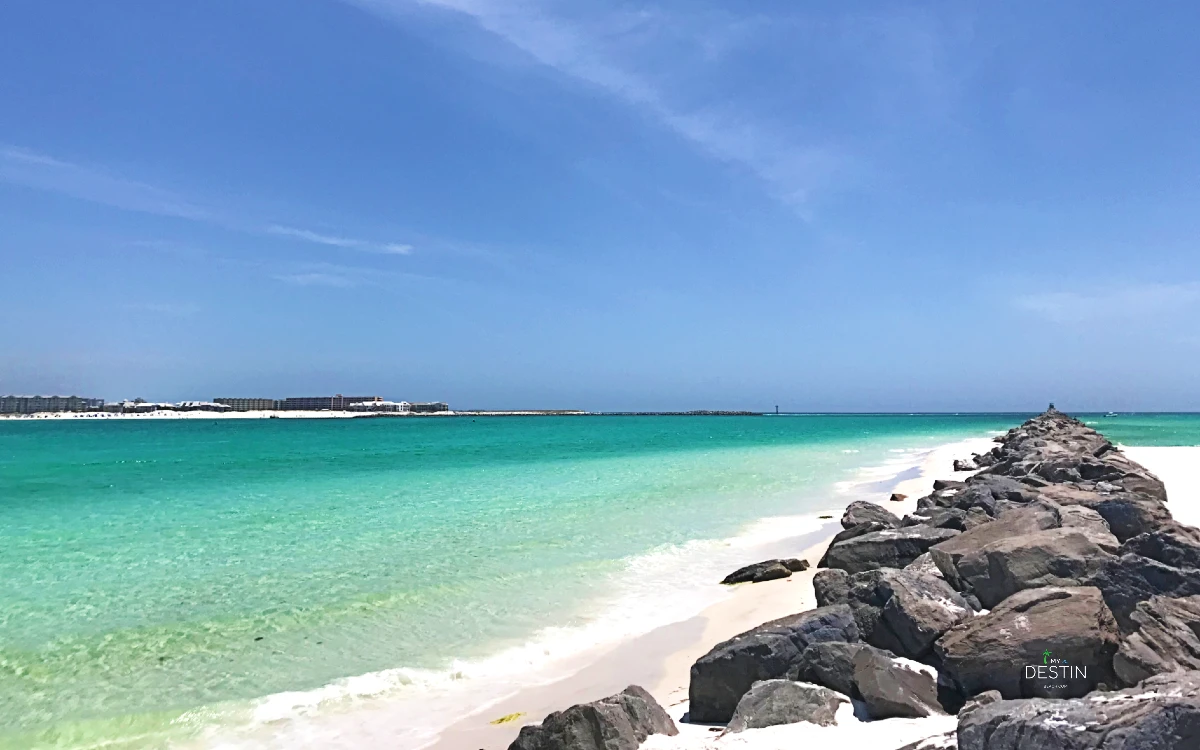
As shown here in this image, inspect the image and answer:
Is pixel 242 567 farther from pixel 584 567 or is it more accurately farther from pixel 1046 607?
pixel 1046 607

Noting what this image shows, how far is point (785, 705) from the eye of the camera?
148 inches

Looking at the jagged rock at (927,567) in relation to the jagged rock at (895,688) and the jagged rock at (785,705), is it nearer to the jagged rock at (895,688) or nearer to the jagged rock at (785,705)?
the jagged rock at (895,688)

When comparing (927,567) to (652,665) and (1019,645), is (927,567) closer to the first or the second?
(1019,645)

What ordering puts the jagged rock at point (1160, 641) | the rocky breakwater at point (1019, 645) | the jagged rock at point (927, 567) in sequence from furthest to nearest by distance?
the jagged rock at point (927, 567) < the jagged rock at point (1160, 641) < the rocky breakwater at point (1019, 645)

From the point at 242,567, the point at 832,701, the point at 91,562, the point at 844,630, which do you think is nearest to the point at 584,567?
the point at 242,567

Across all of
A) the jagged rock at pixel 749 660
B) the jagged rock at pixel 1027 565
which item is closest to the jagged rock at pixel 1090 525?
the jagged rock at pixel 1027 565

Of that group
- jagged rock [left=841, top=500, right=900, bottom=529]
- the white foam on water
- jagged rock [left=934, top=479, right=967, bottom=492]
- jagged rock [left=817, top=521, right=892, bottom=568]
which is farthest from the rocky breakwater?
jagged rock [left=934, top=479, right=967, bottom=492]

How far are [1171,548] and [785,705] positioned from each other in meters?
2.85

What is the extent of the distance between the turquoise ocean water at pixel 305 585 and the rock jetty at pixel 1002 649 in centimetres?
249

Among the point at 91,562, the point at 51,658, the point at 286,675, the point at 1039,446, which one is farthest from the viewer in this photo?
the point at 1039,446

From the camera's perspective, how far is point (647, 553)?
1058 centimetres

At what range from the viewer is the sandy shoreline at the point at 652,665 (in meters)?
4.92

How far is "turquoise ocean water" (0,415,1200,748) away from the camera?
223 inches

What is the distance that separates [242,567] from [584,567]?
4781 mm
